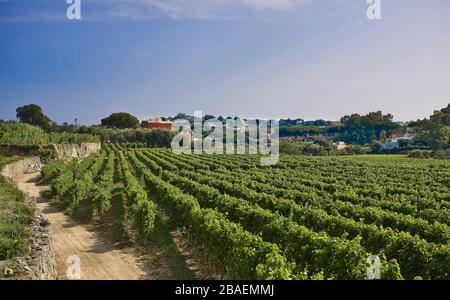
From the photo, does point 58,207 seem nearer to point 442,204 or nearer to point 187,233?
point 187,233

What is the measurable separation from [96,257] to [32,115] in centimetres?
10368

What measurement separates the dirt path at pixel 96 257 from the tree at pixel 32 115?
95.4 m

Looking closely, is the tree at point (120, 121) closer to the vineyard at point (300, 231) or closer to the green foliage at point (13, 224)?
the vineyard at point (300, 231)

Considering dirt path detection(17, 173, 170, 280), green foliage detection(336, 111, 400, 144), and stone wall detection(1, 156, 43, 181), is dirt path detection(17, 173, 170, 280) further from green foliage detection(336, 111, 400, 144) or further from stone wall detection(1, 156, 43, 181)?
green foliage detection(336, 111, 400, 144)

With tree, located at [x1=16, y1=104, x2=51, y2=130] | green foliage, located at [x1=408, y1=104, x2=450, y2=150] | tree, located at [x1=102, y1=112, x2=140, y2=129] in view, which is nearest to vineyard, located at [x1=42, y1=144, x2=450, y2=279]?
green foliage, located at [x1=408, y1=104, x2=450, y2=150]

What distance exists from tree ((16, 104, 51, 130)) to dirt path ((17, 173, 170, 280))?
9541 centimetres

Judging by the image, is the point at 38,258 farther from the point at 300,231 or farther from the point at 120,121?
the point at 120,121

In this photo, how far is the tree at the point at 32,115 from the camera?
10769 centimetres

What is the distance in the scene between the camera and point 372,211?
1709 cm

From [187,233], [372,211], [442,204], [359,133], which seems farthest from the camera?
[359,133]

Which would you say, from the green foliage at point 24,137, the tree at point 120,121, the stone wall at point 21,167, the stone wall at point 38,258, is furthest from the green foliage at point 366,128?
the stone wall at point 38,258
